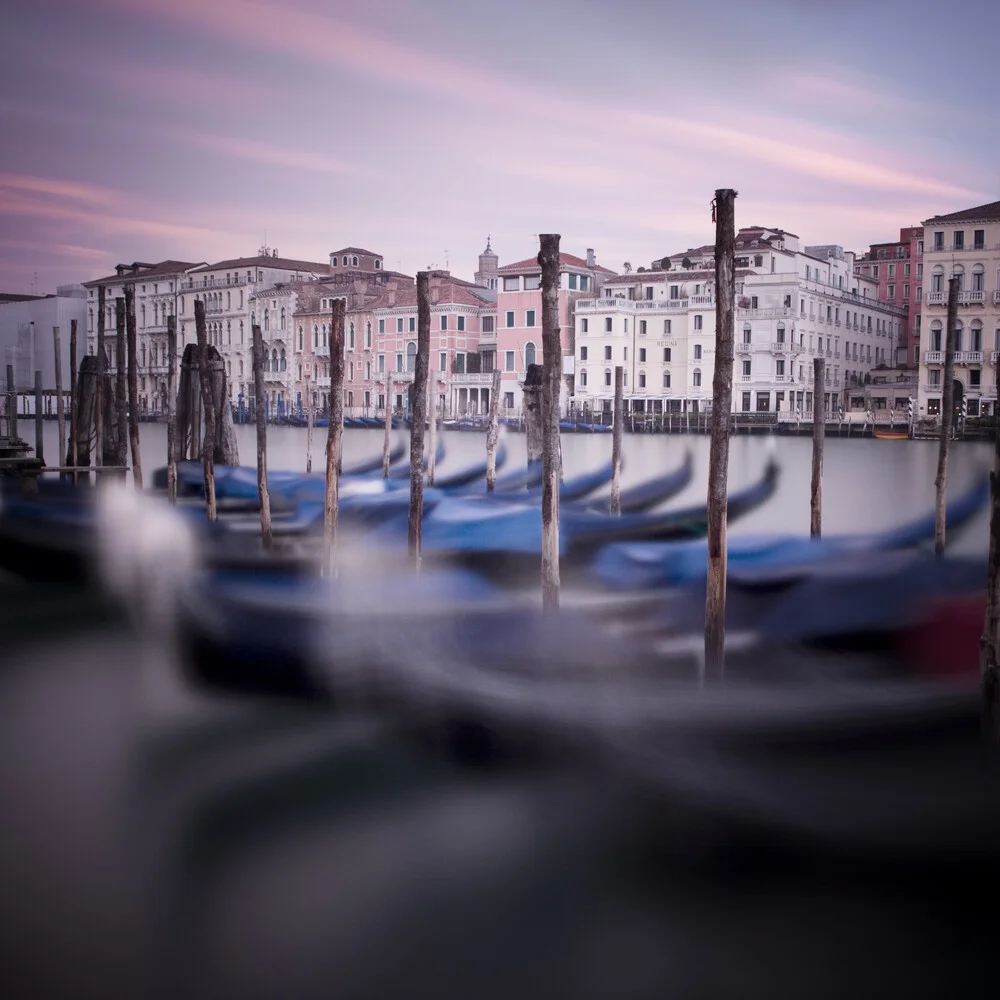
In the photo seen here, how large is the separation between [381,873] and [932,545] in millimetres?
6198

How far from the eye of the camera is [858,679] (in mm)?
4867

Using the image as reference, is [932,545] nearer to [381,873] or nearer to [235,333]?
[381,873]

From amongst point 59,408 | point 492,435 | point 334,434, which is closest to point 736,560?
point 334,434

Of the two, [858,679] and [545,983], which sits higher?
[858,679]

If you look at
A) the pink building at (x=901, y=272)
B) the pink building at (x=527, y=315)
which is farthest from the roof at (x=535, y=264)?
the pink building at (x=901, y=272)

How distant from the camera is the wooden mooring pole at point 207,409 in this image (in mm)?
9578

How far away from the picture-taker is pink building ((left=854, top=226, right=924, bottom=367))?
3359 centimetres

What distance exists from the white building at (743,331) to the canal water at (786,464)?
1505 mm

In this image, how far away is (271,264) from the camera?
37.7m

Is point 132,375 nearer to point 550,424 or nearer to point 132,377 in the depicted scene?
point 132,377

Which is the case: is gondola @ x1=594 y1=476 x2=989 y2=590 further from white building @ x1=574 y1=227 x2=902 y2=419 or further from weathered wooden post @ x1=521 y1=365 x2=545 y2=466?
white building @ x1=574 y1=227 x2=902 y2=419

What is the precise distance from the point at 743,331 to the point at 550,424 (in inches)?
844

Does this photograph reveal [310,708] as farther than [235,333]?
No

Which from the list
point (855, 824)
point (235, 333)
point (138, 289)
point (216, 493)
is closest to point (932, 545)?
point (855, 824)
